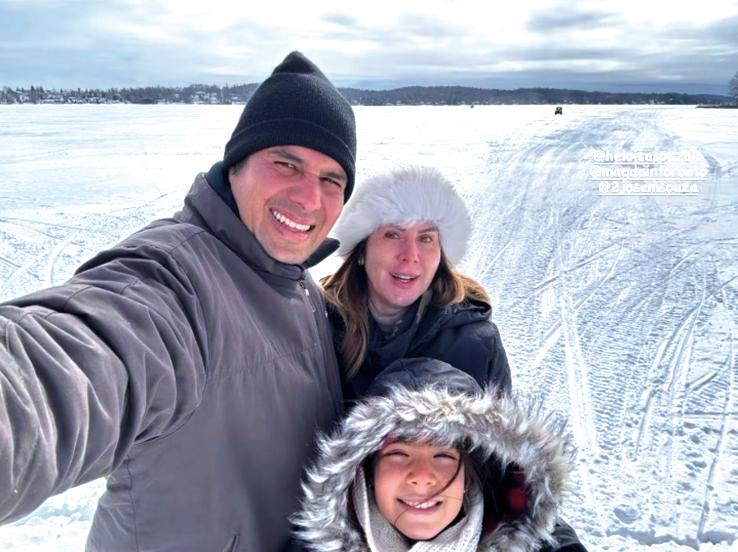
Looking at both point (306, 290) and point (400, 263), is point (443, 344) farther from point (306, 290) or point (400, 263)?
point (306, 290)

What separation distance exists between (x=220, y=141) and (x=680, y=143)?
1359cm

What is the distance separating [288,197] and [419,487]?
90 cm

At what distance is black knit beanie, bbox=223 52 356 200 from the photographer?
1755 millimetres

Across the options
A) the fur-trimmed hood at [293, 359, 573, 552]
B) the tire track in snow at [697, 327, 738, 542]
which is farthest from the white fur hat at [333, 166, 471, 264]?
the tire track in snow at [697, 327, 738, 542]

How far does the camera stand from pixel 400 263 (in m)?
2.46

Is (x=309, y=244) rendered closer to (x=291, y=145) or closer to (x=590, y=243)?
(x=291, y=145)

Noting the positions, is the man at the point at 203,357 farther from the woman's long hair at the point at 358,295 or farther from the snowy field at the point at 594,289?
the snowy field at the point at 594,289

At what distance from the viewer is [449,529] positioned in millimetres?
1706

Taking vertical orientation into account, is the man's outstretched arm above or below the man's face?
below

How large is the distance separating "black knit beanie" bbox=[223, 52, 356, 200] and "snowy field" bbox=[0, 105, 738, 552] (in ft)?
2.81

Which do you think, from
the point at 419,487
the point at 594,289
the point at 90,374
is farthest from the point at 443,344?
the point at 594,289

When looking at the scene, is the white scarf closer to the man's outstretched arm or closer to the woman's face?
the man's outstretched arm

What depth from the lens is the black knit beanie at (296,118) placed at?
5.76 feet

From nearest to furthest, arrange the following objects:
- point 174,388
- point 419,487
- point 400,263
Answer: point 174,388, point 419,487, point 400,263
